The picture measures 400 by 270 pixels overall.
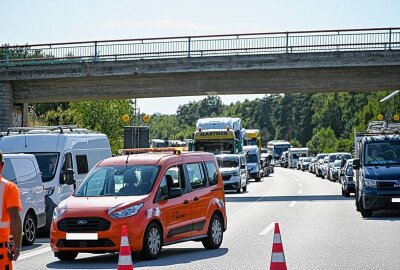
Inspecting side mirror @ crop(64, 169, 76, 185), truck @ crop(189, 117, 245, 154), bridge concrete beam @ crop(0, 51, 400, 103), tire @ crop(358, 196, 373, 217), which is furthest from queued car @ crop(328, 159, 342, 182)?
side mirror @ crop(64, 169, 76, 185)

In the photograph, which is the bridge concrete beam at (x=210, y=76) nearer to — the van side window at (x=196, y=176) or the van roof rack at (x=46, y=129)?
the van roof rack at (x=46, y=129)

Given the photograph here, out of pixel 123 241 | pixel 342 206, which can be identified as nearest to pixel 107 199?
pixel 123 241

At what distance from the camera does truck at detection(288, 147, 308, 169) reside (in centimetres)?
11662

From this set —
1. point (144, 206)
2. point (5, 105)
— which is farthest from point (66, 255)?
point (5, 105)

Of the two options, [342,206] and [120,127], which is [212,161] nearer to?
[342,206]

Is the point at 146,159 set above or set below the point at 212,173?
above

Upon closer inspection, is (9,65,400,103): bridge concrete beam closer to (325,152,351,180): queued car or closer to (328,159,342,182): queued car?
(328,159,342,182): queued car

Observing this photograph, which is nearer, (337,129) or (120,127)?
(120,127)

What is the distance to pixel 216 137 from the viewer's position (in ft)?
149

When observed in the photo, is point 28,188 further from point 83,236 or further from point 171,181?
point 83,236

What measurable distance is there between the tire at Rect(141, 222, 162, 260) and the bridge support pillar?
30.8m

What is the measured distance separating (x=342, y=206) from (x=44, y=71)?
18.5 metres

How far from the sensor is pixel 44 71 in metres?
43.9

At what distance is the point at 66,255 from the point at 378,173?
456 inches
